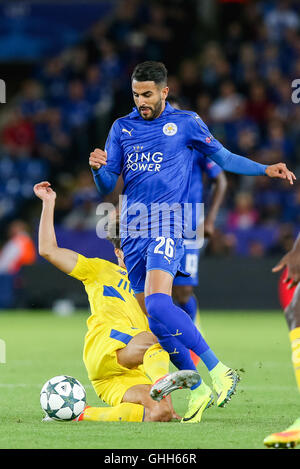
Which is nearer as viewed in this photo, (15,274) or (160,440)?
(160,440)

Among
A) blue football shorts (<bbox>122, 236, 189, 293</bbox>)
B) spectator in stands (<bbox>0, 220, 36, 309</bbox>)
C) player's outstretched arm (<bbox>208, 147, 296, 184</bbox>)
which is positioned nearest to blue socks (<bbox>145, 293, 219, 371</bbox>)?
blue football shorts (<bbox>122, 236, 189, 293</bbox>)

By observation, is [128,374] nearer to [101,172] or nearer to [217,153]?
[101,172]

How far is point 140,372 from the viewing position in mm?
5750

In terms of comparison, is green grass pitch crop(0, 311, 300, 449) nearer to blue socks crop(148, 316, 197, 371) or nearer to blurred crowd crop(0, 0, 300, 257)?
blue socks crop(148, 316, 197, 371)

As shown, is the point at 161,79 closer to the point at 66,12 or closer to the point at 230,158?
the point at 230,158

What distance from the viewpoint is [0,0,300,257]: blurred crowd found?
1539 cm

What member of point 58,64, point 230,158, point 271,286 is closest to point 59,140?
point 58,64

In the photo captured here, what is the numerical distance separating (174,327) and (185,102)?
470 inches

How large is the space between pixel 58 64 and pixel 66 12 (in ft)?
4.66

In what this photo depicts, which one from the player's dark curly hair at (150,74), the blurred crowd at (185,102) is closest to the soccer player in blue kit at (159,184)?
the player's dark curly hair at (150,74)

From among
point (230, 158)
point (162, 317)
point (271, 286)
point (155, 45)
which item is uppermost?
point (155, 45)

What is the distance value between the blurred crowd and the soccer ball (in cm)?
897

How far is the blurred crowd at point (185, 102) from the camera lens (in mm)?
15392

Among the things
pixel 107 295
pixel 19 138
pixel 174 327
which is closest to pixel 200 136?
pixel 107 295
